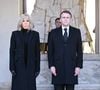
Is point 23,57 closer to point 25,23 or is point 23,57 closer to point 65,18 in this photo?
point 25,23

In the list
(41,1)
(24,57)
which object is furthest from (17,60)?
(41,1)

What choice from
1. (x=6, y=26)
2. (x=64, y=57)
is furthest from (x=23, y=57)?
(x=6, y=26)

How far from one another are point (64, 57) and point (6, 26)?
9.55ft

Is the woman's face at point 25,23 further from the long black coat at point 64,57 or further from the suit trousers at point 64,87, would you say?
the suit trousers at point 64,87

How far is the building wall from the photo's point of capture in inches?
288

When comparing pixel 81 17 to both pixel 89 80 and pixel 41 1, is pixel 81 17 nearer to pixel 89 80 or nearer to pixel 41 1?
pixel 41 1

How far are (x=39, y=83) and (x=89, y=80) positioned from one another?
89 centimetres

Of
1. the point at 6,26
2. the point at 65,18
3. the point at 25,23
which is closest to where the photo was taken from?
the point at 65,18

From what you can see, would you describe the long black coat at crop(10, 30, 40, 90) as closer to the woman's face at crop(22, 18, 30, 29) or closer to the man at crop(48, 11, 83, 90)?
the woman's face at crop(22, 18, 30, 29)

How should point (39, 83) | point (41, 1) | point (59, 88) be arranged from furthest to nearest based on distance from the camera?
point (41, 1), point (39, 83), point (59, 88)

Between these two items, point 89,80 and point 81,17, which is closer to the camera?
point 89,80

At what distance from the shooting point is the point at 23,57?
4.88 metres

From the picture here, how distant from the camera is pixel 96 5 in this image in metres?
A: 7.57

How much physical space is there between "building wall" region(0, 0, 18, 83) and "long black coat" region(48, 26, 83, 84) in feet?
9.02
